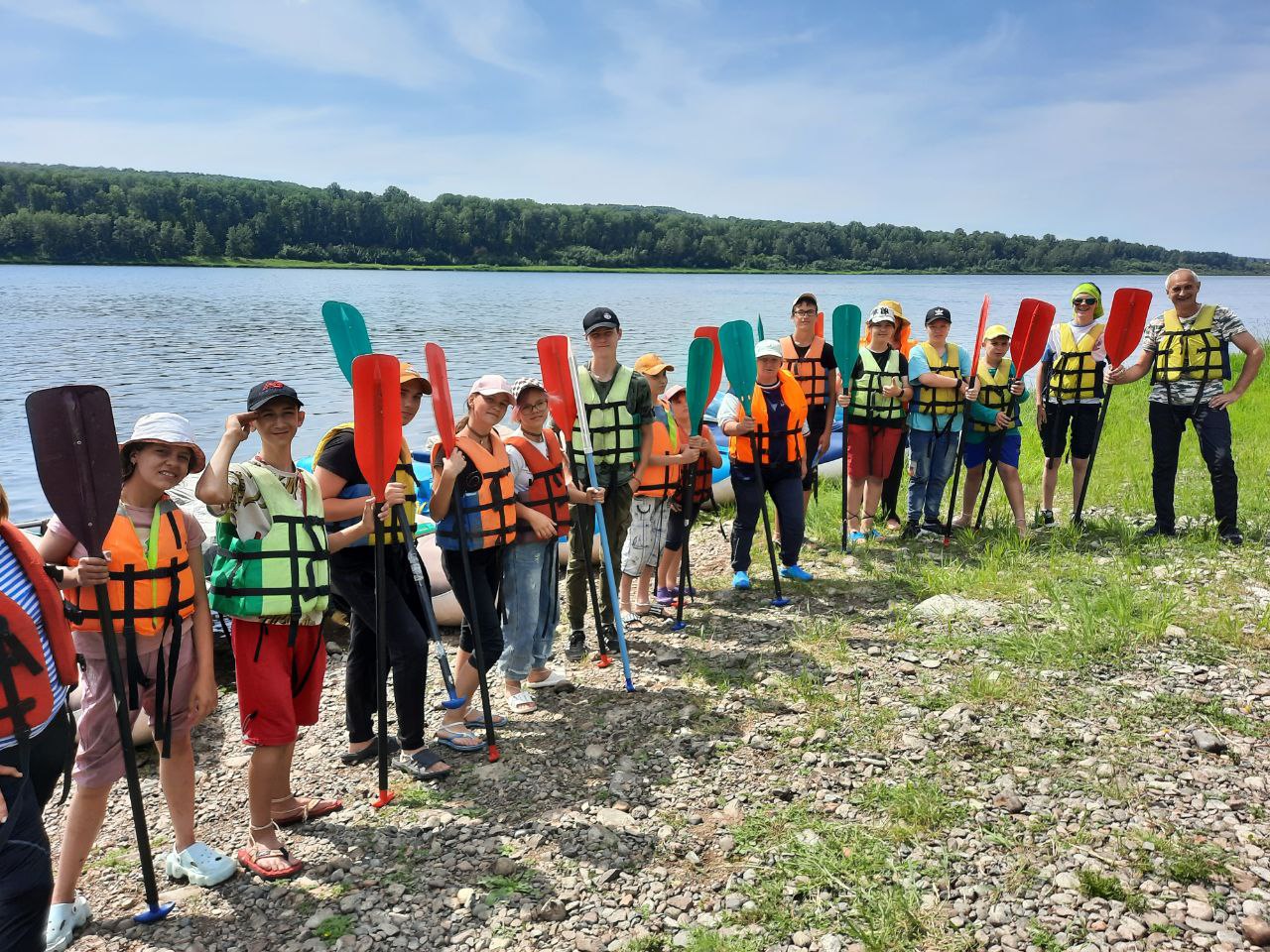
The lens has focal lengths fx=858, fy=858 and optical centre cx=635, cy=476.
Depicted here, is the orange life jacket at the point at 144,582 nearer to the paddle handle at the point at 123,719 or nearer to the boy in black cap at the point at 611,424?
the paddle handle at the point at 123,719

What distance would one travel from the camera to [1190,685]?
4230 mm

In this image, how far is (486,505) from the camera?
4094 mm

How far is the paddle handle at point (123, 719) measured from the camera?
280cm

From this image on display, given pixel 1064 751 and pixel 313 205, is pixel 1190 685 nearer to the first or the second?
pixel 1064 751

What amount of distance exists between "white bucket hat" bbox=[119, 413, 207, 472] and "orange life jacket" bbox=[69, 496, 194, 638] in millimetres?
238

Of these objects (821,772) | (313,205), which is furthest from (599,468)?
(313,205)

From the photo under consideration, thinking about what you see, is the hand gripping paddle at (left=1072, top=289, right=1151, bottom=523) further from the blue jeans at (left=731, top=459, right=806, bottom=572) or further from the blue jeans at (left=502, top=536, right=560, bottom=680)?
the blue jeans at (left=502, top=536, right=560, bottom=680)

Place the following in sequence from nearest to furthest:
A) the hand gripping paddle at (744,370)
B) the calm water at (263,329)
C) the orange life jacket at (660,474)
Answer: the orange life jacket at (660,474), the hand gripping paddle at (744,370), the calm water at (263,329)

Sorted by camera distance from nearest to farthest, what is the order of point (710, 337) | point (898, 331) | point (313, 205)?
point (710, 337), point (898, 331), point (313, 205)

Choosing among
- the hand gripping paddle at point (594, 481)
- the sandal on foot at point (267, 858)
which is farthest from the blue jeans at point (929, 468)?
the sandal on foot at point (267, 858)

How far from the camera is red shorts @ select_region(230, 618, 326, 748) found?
3168 mm

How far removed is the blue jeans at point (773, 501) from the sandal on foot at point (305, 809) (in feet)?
11.1

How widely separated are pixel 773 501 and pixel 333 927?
13.4ft

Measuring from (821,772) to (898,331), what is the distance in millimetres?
4627
